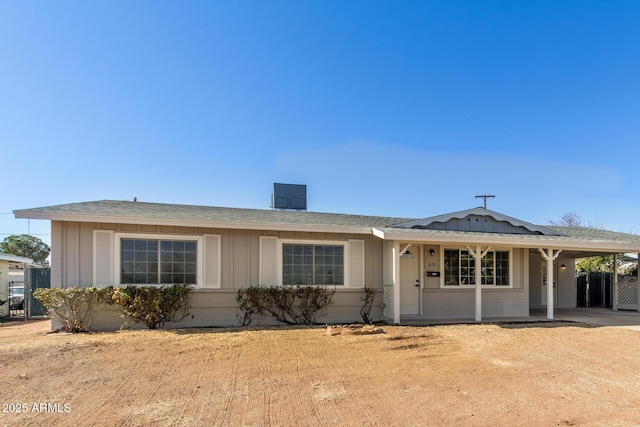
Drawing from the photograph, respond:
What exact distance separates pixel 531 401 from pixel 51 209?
347 inches

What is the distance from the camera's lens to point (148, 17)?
9.59 metres

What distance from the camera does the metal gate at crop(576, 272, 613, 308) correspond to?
580 inches

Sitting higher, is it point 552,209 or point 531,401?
point 552,209

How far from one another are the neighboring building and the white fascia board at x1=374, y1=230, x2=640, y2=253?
0.03m

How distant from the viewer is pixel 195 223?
8367 mm

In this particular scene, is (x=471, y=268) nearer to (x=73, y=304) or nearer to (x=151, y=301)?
(x=151, y=301)

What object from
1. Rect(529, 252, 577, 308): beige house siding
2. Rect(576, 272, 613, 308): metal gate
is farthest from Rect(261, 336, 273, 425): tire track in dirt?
Rect(576, 272, 613, 308): metal gate

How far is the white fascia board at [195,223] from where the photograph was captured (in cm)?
760

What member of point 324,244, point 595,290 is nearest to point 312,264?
point 324,244

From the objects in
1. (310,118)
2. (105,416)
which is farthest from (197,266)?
(310,118)

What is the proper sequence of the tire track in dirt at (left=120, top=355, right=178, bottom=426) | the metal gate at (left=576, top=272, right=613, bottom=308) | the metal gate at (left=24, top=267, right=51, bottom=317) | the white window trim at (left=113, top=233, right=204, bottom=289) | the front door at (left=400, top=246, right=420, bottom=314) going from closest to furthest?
the tire track in dirt at (left=120, top=355, right=178, bottom=426)
the white window trim at (left=113, top=233, right=204, bottom=289)
the front door at (left=400, top=246, right=420, bottom=314)
the metal gate at (left=24, top=267, right=51, bottom=317)
the metal gate at (left=576, top=272, right=613, bottom=308)

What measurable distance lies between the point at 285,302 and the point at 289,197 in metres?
5.30

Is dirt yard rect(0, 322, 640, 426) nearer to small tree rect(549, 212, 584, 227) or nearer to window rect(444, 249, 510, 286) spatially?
window rect(444, 249, 510, 286)

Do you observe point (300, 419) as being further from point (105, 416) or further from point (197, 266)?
point (197, 266)
